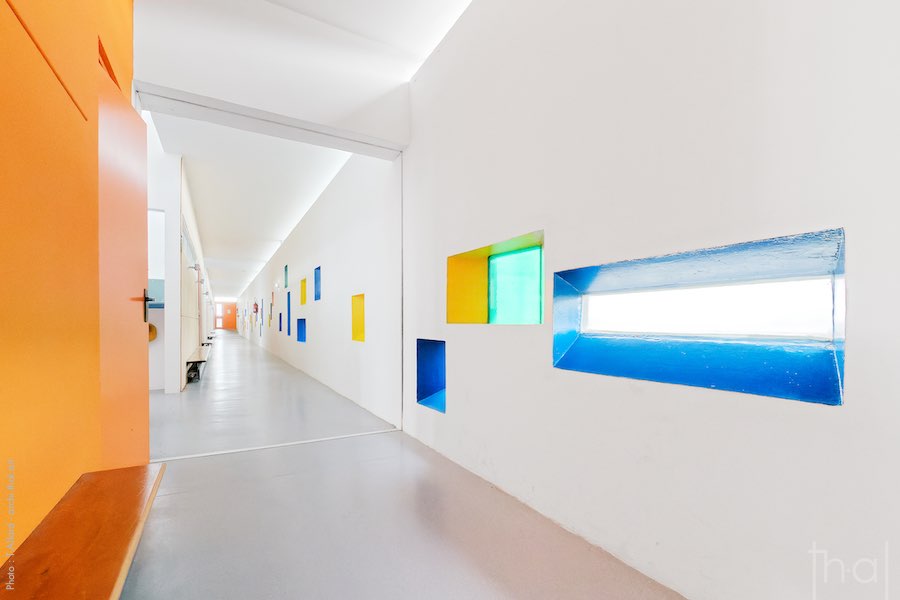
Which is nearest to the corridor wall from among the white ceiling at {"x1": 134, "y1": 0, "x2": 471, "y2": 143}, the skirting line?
the white ceiling at {"x1": 134, "y1": 0, "x2": 471, "y2": 143}

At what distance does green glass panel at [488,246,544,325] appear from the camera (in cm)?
241

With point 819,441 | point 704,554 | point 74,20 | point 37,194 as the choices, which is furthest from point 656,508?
point 74,20

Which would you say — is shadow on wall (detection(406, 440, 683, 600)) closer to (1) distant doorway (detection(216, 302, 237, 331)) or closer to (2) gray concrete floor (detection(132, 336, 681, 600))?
(2) gray concrete floor (detection(132, 336, 681, 600))

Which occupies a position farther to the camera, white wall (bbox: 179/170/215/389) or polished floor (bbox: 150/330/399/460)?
white wall (bbox: 179/170/215/389)

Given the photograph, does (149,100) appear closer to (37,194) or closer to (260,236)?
(37,194)

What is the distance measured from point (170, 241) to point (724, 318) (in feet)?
19.0

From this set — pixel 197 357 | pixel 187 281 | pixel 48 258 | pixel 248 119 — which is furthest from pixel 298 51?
pixel 197 357

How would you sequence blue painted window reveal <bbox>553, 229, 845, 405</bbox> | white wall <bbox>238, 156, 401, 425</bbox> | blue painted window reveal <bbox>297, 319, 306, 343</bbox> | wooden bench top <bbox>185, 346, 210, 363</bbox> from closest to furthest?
blue painted window reveal <bbox>553, 229, 845, 405</bbox> → white wall <bbox>238, 156, 401, 425</bbox> → wooden bench top <bbox>185, 346, 210, 363</bbox> → blue painted window reveal <bbox>297, 319, 306, 343</bbox>

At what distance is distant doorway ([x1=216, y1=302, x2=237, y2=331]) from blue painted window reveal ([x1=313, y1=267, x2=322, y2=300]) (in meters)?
28.9

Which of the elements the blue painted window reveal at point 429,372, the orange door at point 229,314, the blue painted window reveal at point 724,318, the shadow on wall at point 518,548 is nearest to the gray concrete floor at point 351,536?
the shadow on wall at point 518,548

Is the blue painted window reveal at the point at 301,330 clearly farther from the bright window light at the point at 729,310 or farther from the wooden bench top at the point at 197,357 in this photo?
the bright window light at the point at 729,310

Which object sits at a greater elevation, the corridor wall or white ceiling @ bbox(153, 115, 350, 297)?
white ceiling @ bbox(153, 115, 350, 297)

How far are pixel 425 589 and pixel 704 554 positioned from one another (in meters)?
0.94

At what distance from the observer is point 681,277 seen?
1536 mm
